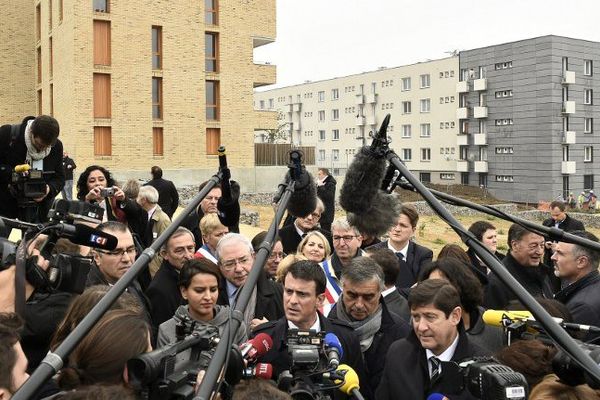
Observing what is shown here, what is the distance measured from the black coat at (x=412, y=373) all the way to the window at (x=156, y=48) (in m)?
34.4

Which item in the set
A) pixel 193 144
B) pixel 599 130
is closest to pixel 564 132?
pixel 599 130

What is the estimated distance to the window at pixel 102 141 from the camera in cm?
3475

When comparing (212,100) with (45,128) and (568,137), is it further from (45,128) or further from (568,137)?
(568,137)

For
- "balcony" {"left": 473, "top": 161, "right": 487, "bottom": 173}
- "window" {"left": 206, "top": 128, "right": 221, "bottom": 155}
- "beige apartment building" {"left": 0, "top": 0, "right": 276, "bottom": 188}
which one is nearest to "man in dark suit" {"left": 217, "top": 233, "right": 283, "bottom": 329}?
"beige apartment building" {"left": 0, "top": 0, "right": 276, "bottom": 188}

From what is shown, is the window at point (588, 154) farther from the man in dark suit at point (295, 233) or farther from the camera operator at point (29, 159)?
the camera operator at point (29, 159)

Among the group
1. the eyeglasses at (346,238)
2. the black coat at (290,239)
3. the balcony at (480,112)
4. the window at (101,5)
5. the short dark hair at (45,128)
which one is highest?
the window at (101,5)

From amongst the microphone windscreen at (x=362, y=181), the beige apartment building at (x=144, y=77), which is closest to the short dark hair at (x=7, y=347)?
the microphone windscreen at (x=362, y=181)

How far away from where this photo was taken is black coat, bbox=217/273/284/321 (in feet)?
18.4

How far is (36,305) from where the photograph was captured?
12.5ft

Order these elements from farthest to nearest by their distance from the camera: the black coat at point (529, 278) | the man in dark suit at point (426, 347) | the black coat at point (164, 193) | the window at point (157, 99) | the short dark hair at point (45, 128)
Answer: the window at point (157, 99) < the black coat at point (164, 193) < the black coat at point (529, 278) < the short dark hair at point (45, 128) < the man in dark suit at point (426, 347)

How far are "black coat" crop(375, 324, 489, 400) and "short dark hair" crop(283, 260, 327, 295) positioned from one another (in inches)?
29.8

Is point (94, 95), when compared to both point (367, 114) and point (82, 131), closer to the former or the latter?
point (82, 131)

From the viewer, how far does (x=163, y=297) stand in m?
5.48

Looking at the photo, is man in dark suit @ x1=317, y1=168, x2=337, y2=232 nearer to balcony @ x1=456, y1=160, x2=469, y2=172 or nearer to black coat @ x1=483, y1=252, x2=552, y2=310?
black coat @ x1=483, y1=252, x2=552, y2=310
